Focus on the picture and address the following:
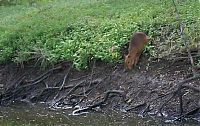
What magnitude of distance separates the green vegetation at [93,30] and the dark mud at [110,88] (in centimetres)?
35

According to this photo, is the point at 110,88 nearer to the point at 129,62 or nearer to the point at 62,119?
the point at 129,62

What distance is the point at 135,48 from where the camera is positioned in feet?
49.0

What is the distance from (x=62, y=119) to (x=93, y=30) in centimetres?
466

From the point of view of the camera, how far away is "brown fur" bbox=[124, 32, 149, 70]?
14.8 metres

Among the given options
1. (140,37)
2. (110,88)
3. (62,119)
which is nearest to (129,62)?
(140,37)

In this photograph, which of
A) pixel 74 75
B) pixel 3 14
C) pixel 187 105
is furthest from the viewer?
pixel 3 14

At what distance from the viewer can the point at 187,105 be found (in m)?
12.7

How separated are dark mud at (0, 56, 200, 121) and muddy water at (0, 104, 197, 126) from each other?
45 centimetres

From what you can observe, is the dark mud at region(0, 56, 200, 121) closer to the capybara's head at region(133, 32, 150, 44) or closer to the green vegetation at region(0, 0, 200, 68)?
the green vegetation at region(0, 0, 200, 68)

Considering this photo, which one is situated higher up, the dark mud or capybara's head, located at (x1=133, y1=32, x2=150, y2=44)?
capybara's head, located at (x1=133, y1=32, x2=150, y2=44)

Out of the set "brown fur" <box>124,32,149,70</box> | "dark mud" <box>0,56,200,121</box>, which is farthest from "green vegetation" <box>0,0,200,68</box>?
"dark mud" <box>0,56,200,121</box>

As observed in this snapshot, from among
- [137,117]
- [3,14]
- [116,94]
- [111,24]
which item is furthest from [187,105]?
[3,14]

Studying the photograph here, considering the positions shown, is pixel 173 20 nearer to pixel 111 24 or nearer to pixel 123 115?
pixel 111 24

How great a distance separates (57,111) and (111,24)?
12.5ft
